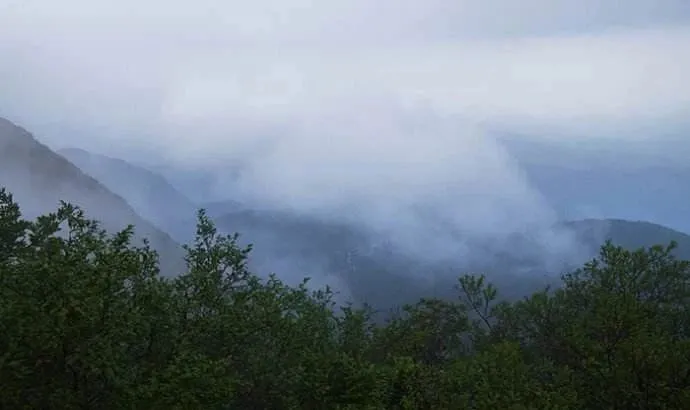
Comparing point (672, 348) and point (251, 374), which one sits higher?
point (672, 348)

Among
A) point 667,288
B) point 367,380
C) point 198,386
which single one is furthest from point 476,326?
point 198,386

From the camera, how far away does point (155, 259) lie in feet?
111

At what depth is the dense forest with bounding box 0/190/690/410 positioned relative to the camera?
2391cm

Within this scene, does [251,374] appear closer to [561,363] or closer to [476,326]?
[561,363]

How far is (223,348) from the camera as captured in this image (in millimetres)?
32812

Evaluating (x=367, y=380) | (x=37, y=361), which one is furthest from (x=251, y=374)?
(x=37, y=361)

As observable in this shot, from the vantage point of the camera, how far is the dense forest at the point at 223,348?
23.9 meters

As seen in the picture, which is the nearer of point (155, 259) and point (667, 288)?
point (155, 259)

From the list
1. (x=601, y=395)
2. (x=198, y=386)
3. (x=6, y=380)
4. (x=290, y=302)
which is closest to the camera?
(x=6, y=380)

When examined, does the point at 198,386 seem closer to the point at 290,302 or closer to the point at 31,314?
the point at 31,314

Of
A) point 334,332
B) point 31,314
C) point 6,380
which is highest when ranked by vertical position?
point 334,332

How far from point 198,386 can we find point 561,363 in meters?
27.3

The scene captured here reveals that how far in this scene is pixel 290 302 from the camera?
3941 cm

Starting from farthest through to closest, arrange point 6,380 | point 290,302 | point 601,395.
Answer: point 290,302
point 601,395
point 6,380
